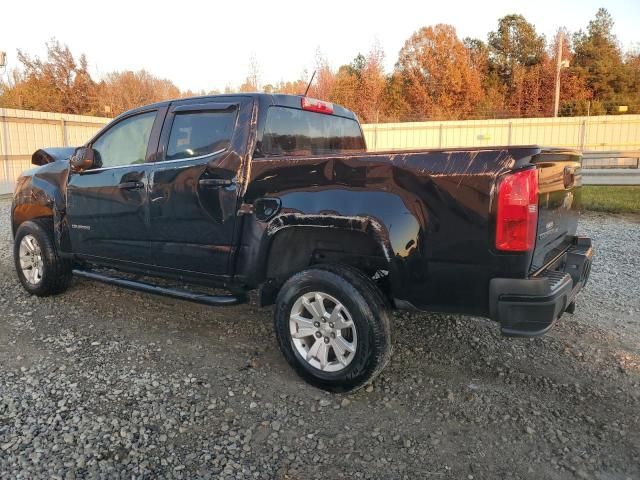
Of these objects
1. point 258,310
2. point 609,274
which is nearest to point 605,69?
point 609,274

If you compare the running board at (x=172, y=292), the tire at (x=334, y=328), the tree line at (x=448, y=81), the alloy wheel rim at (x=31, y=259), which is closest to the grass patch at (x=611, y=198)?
the tire at (x=334, y=328)

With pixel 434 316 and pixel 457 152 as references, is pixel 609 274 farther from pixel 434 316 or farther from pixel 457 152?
pixel 457 152

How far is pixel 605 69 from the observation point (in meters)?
40.9

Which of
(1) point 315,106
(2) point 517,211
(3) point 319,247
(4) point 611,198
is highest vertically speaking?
(1) point 315,106

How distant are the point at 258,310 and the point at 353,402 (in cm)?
190

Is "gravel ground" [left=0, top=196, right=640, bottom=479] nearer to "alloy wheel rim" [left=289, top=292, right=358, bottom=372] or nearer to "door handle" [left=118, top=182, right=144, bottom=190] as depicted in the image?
"alloy wheel rim" [left=289, top=292, right=358, bottom=372]

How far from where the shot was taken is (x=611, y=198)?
1189cm

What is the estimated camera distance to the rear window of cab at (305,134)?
3.97 metres

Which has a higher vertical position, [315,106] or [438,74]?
[438,74]

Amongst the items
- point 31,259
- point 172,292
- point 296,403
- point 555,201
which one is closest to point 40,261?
point 31,259

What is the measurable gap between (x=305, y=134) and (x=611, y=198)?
1008 cm

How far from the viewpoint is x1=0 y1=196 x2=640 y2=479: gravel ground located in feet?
8.93

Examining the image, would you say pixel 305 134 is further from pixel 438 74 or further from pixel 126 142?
pixel 438 74

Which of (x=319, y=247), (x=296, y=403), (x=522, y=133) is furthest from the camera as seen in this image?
(x=522, y=133)
